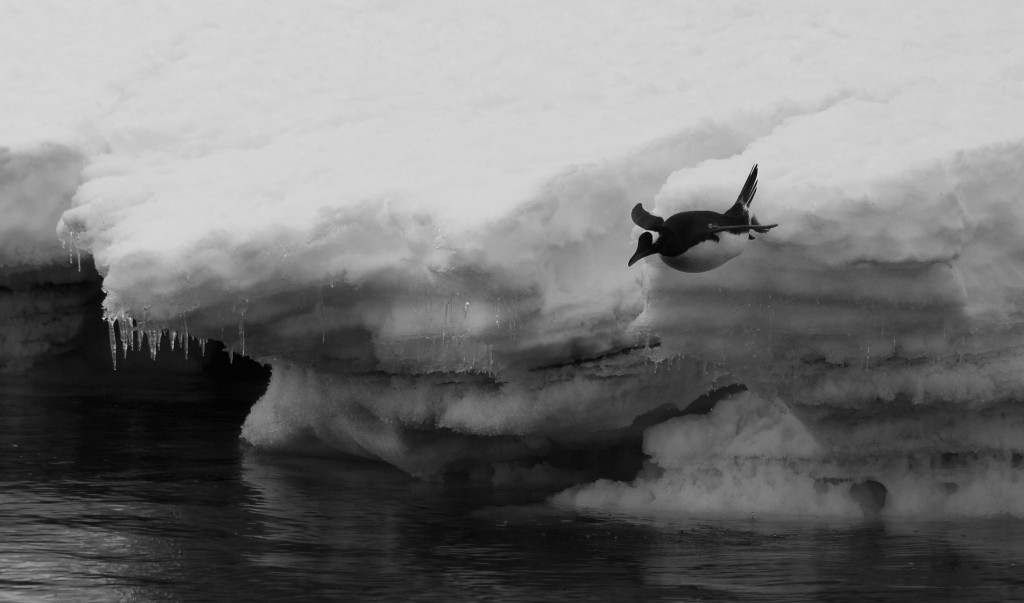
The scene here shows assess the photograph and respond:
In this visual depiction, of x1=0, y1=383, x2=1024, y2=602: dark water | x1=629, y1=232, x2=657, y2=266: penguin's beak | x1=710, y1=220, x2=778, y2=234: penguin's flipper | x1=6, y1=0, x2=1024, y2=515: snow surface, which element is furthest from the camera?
x1=6, y1=0, x2=1024, y2=515: snow surface

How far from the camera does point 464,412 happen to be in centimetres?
888

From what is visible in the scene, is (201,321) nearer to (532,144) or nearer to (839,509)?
(532,144)

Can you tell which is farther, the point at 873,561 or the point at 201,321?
the point at 201,321

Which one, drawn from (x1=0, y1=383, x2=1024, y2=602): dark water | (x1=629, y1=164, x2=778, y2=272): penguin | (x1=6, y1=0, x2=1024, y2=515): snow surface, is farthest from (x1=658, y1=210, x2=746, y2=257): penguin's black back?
(x1=0, y1=383, x2=1024, y2=602): dark water

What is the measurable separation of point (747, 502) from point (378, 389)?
2.51 metres

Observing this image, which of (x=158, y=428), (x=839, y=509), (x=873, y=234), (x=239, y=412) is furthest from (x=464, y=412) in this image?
(x=239, y=412)

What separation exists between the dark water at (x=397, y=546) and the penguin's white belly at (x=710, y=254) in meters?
1.43

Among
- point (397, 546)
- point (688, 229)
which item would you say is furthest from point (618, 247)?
point (397, 546)

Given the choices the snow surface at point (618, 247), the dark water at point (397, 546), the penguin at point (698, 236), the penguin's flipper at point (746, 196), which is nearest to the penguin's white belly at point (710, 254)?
the penguin at point (698, 236)

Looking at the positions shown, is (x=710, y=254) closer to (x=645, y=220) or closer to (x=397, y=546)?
(x=645, y=220)

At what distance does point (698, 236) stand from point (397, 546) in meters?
2.24

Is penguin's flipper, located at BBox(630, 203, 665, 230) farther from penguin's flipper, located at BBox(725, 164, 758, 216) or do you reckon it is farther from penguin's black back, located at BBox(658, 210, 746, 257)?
penguin's flipper, located at BBox(725, 164, 758, 216)

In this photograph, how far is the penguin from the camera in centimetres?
685

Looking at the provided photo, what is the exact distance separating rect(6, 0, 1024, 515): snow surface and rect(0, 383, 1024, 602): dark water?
494mm
